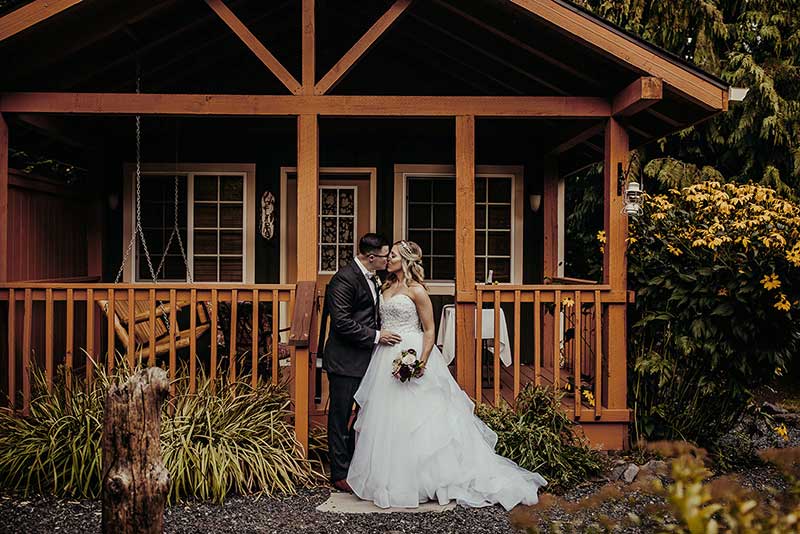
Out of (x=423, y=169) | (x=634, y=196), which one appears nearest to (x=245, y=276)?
(x=423, y=169)

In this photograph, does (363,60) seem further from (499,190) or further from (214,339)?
(214,339)

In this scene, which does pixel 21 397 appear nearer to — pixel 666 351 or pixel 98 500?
pixel 98 500

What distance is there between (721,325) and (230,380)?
3842 millimetres

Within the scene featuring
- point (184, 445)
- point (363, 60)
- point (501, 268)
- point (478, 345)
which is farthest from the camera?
point (501, 268)

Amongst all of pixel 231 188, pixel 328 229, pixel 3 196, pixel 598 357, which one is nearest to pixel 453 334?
pixel 598 357

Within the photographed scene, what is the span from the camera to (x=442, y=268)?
9.39 m

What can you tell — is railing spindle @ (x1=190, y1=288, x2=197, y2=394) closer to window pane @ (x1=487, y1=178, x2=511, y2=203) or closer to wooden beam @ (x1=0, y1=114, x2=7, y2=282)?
wooden beam @ (x1=0, y1=114, x2=7, y2=282)

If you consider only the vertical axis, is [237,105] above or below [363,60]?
below

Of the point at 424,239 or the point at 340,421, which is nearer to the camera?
the point at 340,421

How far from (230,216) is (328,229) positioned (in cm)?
115

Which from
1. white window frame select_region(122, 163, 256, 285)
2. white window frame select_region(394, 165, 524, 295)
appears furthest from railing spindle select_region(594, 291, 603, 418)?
white window frame select_region(122, 163, 256, 285)

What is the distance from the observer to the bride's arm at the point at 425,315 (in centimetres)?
539

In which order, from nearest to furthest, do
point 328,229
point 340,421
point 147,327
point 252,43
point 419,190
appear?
point 340,421, point 252,43, point 147,327, point 328,229, point 419,190

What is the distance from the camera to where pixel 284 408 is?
6031 millimetres
